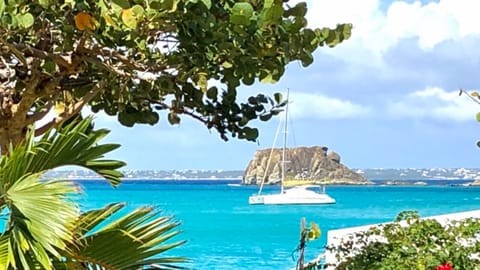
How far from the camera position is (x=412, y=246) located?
5254 mm

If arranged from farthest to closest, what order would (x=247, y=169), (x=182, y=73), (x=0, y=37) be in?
(x=247, y=169), (x=182, y=73), (x=0, y=37)

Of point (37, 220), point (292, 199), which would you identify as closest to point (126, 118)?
point (37, 220)

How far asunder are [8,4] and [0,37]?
0.90ft

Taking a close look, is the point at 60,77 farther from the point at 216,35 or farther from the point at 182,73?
the point at 216,35

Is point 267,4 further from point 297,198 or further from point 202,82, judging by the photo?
point 297,198

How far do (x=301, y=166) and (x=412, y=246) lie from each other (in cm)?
6465

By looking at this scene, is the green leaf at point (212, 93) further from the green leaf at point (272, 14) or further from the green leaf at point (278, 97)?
the green leaf at point (272, 14)

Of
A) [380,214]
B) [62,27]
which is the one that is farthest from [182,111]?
[380,214]

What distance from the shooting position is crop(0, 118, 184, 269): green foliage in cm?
223

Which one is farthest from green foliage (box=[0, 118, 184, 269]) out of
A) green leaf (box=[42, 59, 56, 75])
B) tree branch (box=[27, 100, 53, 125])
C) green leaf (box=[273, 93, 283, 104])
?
green leaf (box=[273, 93, 283, 104])

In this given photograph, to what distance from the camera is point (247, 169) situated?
3361 inches

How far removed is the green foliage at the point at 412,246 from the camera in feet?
16.1

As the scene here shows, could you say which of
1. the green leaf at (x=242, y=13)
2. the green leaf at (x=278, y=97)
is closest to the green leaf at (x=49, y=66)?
the green leaf at (x=242, y=13)

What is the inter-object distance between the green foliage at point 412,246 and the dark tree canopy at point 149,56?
1.95 meters
